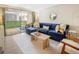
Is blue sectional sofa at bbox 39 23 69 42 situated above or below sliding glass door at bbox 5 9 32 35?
below

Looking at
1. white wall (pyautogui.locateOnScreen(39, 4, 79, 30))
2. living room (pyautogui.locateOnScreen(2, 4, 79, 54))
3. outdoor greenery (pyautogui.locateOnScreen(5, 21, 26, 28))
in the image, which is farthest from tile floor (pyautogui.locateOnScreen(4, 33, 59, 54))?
white wall (pyautogui.locateOnScreen(39, 4, 79, 30))

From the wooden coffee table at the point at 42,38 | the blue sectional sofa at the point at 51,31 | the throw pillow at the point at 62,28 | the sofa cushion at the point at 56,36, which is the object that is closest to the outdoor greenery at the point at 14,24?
the blue sectional sofa at the point at 51,31

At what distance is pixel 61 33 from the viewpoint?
147 centimetres

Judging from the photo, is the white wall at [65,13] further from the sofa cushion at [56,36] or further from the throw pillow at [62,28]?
the sofa cushion at [56,36]

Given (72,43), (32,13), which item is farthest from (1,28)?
(72,43)

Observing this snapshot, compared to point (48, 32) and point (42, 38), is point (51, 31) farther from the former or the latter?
point (42, 38)

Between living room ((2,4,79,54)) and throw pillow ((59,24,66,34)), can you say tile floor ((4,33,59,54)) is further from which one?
throw pillow ((59,24,66,34))

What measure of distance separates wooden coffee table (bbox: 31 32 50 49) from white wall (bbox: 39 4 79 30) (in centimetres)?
27

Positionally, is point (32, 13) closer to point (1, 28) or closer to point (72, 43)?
point (1, 28)

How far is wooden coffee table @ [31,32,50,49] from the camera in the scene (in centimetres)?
152

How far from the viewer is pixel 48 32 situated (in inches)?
60.2

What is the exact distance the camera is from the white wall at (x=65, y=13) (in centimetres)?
Answer: 142

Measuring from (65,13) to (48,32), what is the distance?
0.39m
